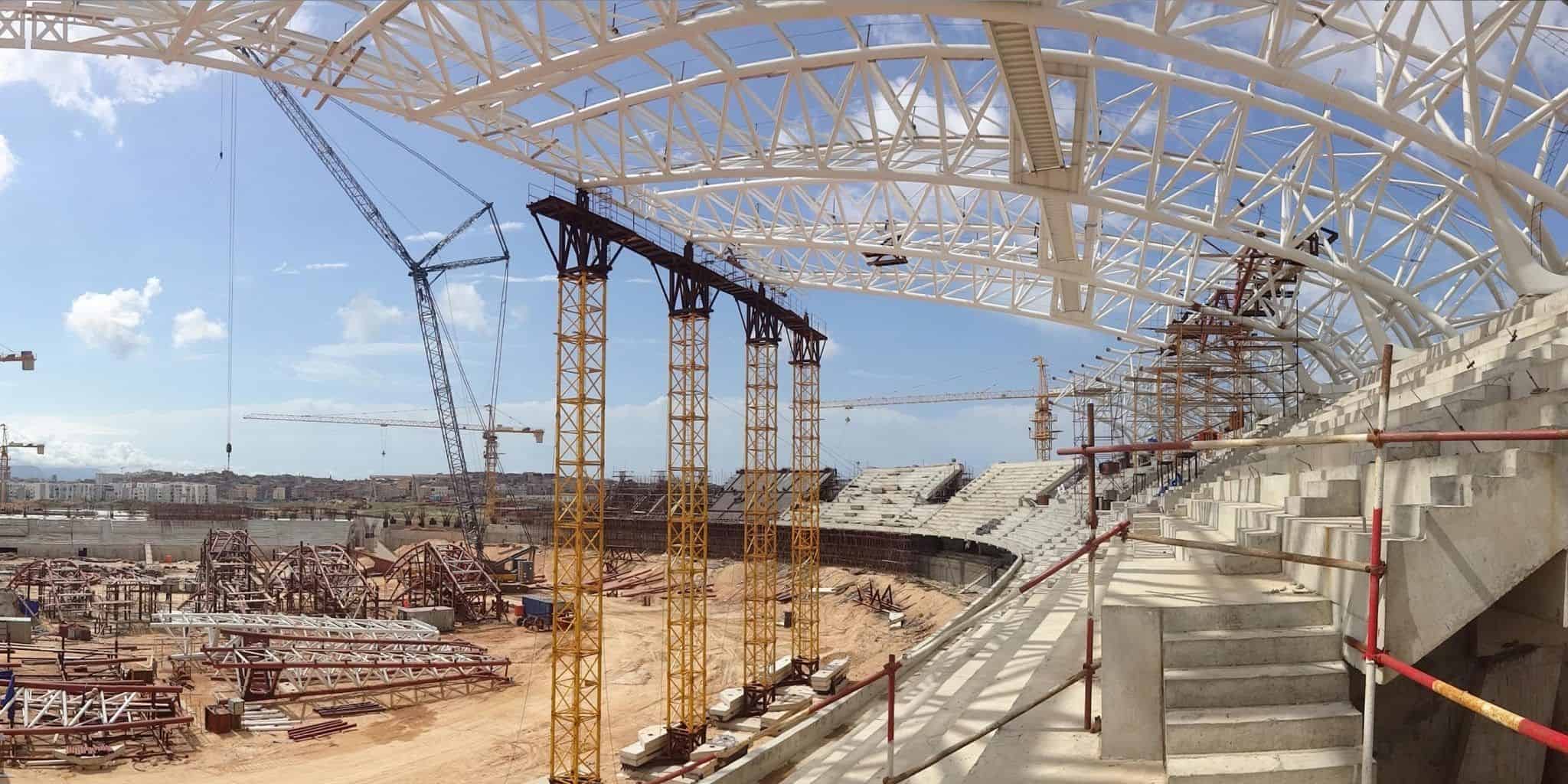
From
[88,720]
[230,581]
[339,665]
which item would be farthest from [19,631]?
[339,665]

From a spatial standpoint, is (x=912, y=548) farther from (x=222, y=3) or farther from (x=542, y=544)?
(x=222, y=3)

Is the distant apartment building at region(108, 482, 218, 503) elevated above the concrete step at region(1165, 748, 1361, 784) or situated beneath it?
situated beneath

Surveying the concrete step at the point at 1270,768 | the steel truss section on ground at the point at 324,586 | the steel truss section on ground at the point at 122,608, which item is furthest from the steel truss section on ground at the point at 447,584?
the concrete step at the point at 1270,768

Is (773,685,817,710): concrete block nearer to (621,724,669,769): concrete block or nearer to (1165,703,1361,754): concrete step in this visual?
(621,724,669,769): concrete block

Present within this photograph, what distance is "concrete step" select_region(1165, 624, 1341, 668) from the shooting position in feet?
19.5

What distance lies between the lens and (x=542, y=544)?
73125 millimetres

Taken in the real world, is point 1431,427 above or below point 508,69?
below

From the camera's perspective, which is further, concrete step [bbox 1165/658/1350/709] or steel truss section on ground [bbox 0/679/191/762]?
steel truss section on ground [bbox 0/679/191/762]

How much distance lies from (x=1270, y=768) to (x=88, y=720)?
85.6 feet

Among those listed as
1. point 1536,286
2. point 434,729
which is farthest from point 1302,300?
point 434,729

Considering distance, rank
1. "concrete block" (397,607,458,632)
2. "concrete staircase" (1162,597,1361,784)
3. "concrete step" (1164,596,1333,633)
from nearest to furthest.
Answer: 1. "concrete staircase" (1162,597,1361,784)
2. "concrete step" (1164,596,1333,633)
3. "concrete block" (397,607,458,632)

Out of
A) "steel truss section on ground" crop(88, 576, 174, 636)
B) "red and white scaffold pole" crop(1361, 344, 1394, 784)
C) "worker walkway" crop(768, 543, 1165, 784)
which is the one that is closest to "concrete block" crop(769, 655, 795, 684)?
"worker walkway" crop(768, 543, 1165, 784)

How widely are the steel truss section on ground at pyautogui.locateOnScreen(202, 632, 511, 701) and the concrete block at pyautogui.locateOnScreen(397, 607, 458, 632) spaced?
6807mm

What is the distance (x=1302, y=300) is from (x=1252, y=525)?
2848cm
